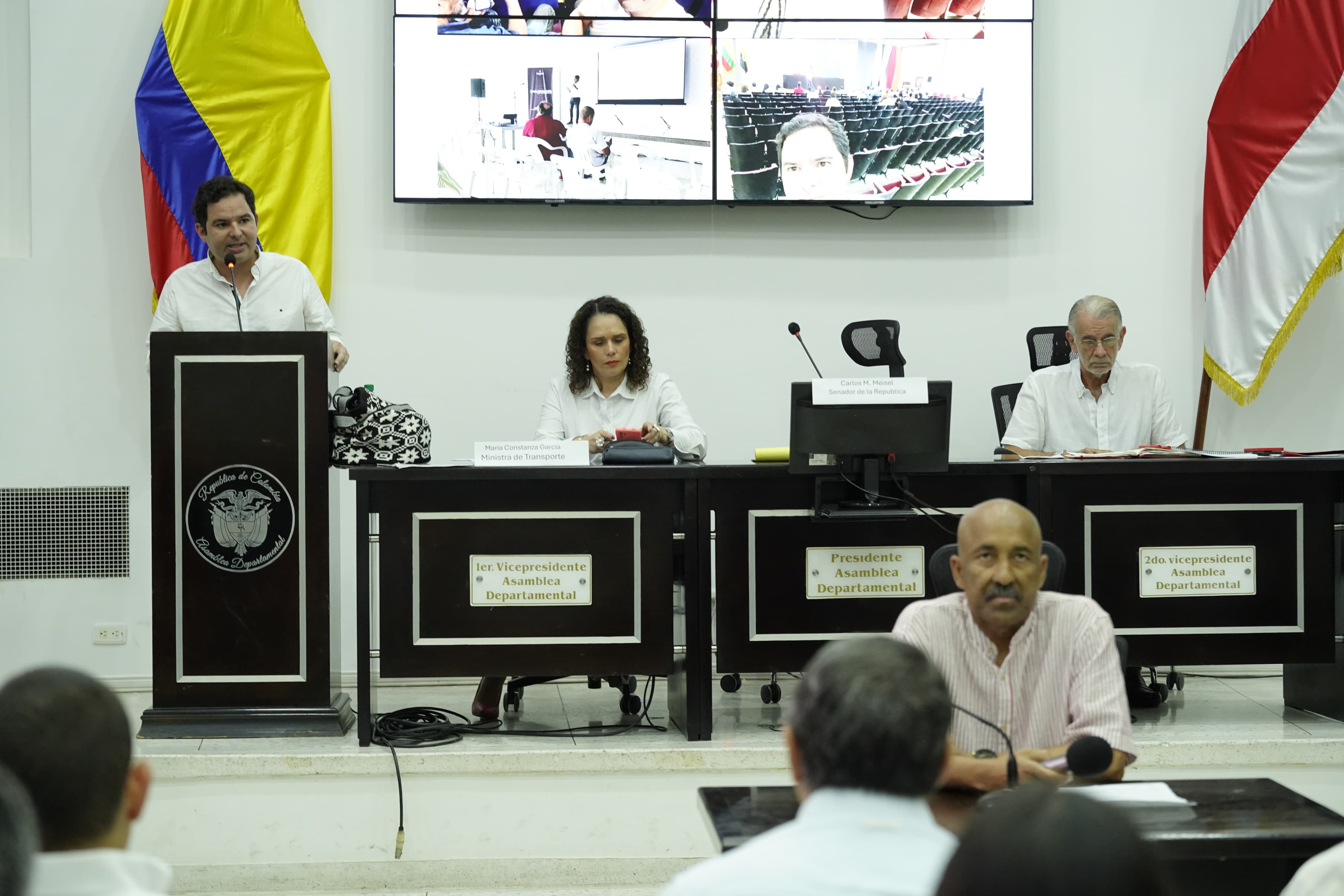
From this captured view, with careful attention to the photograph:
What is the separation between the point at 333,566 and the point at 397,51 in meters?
2.30

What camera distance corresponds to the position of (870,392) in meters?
3.71

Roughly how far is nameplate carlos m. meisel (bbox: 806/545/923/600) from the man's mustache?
1.44 meters

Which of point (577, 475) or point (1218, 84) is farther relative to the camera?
point (1218, 84)

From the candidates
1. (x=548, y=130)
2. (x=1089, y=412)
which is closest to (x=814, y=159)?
(x=548, y=130)

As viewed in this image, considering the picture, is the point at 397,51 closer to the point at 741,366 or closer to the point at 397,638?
the point at 741,366

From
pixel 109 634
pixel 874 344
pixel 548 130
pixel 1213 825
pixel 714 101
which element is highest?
pixel 714 101

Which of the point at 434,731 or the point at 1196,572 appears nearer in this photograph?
the point at 434,731

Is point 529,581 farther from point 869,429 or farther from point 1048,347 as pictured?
point 1048,347

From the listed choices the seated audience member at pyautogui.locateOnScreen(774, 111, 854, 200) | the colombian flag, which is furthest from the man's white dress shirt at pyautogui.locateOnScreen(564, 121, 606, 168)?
the colombian flag

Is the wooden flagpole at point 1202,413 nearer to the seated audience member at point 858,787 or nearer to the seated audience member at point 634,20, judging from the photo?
the seated audience member at point 634,20

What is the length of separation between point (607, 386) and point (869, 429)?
1113mm

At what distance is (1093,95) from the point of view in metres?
5.59

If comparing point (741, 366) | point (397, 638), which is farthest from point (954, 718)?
point (741, 366)

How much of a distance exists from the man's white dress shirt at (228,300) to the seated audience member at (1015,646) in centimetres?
230
